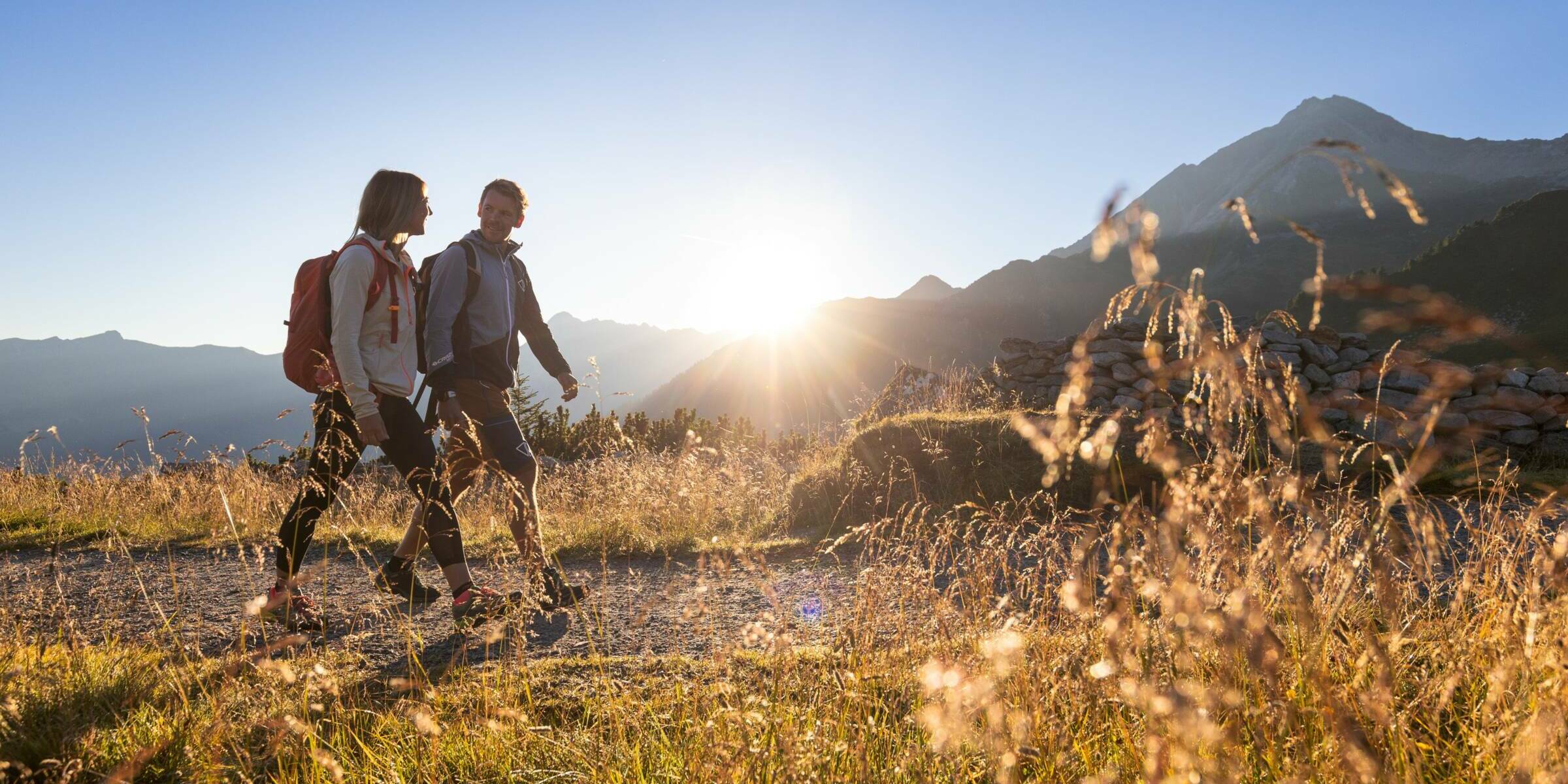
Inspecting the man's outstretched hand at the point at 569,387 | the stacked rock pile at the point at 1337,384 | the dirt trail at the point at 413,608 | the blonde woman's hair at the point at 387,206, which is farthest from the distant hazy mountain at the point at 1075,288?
the blonde woman's hair at the point at 387,206

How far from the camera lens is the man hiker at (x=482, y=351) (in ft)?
12.2

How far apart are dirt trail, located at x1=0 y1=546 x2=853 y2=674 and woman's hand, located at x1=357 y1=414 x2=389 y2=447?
1.77ft

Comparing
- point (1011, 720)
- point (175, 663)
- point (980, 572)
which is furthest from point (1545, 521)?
point (175, 663)

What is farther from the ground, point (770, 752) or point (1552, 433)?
point (770, 752)

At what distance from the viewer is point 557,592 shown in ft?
11.9

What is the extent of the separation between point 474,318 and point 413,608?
1.47 meters

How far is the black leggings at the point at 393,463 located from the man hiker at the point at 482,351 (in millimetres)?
148

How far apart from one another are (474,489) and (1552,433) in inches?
463

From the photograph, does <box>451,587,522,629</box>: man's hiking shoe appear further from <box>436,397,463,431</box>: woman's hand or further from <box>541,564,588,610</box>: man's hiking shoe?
<box>436,397,463,431</box>: woman's hand

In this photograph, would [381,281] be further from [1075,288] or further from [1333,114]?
[1333,114]

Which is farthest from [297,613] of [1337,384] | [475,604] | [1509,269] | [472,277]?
[1509,269]

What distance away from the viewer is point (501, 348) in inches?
155

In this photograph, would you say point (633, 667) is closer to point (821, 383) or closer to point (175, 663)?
point (175, 663)

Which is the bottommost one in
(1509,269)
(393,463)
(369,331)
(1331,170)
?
(1509,269)
